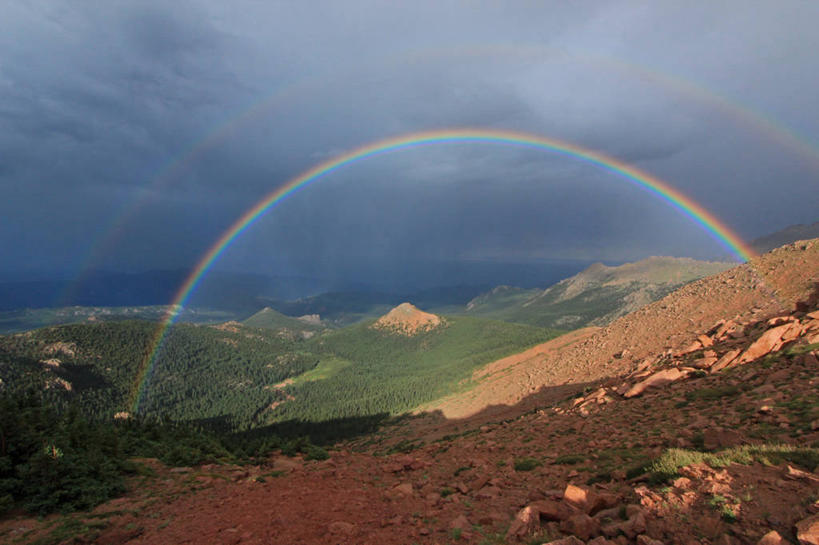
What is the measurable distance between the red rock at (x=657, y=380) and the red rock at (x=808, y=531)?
20765 millimetres

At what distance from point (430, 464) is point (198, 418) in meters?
164

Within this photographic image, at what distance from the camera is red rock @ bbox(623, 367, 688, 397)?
23.5m

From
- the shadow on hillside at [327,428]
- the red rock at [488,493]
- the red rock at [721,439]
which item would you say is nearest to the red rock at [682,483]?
the red rock at [721,439]

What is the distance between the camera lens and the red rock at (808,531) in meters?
5.14

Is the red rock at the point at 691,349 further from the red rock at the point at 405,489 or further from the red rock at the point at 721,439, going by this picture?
the red rock at the point at 405,489

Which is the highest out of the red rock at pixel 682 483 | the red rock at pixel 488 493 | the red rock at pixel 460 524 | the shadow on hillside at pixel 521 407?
the red rock at pixel 682 483

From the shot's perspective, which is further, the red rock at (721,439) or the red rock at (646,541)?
the red rock at (721,439)

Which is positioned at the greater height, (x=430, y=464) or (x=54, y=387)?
(x=430, y=464)

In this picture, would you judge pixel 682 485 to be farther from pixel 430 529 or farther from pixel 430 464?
pixel 430 464

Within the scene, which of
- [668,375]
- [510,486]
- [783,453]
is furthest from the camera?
[668,375]

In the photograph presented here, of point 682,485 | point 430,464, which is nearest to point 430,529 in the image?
point 682,485

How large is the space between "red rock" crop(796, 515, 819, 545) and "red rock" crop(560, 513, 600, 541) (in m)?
3.26

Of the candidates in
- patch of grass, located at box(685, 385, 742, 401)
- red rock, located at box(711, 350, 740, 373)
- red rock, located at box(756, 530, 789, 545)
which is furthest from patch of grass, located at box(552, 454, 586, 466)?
red rock, located at box(711, 350, 740, 373)

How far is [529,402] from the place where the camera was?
147 ft
